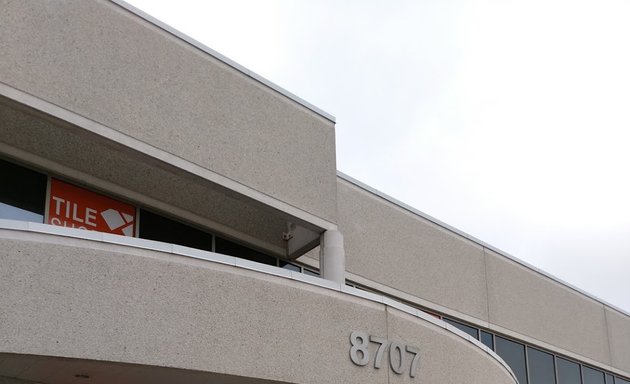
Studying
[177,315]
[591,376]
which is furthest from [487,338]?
[177,315]

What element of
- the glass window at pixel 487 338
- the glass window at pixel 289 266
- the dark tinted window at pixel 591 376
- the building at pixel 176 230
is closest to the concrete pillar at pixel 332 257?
the building at pixel 176 230

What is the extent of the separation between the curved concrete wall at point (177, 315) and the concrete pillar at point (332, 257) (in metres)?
2.17

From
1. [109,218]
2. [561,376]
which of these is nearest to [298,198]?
[109,218]

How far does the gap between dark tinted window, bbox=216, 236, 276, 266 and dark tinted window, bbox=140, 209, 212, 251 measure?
0.71 ft

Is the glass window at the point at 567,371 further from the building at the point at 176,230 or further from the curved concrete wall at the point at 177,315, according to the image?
the curved concrete wall at the point at 177,315

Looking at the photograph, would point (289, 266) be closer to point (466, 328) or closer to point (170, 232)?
point (170, 232)

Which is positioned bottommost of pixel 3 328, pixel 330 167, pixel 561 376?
pixel 3 328

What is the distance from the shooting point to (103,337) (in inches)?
402

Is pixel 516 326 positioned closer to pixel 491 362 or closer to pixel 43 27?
pixel 491 362

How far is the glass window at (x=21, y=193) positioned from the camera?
12922mm

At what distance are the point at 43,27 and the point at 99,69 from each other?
0.90 m

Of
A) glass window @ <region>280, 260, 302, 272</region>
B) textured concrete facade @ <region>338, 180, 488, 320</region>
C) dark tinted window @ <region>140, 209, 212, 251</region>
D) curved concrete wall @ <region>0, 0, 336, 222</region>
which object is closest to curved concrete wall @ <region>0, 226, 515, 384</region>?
curved concrete wall @ <region>0, 0, 336, 222</region>

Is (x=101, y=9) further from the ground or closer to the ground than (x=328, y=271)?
further from the ground

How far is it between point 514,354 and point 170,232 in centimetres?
959
